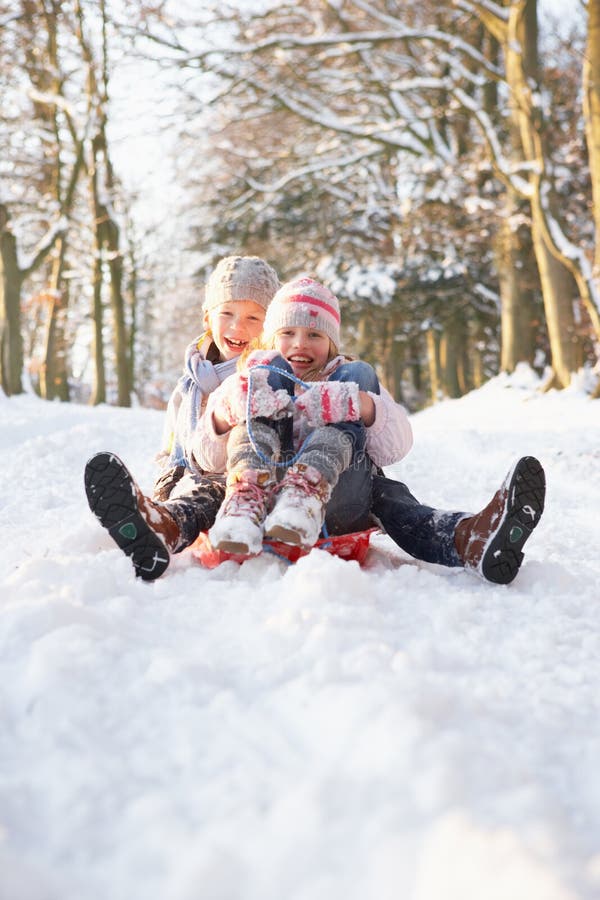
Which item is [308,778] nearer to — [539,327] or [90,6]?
[539,327]

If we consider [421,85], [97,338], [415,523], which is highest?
[421,85]

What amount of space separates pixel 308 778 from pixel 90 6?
14.6m

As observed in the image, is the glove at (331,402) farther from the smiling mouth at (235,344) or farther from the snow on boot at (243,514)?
the smiling mouth at (235,344)

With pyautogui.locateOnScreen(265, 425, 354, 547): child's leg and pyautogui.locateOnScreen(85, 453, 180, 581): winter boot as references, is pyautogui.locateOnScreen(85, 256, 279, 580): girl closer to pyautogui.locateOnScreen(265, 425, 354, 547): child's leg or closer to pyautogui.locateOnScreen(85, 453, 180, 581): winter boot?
pyautogui.locateOnScreen(85, 453, 180, 581): winter boot

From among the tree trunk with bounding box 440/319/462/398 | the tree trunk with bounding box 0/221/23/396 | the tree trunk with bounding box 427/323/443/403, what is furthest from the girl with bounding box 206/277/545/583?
the tree trunk with bounding box 427/323/443/403

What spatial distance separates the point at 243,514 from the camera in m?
1.96

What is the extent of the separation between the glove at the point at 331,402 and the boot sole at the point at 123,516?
24.5 inches

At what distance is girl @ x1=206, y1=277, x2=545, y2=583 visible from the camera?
2014mm

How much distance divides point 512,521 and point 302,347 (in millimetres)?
1002

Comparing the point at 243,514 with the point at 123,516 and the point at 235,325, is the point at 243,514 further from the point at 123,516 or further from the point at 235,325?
the point at 235,325

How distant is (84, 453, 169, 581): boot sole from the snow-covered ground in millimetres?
60

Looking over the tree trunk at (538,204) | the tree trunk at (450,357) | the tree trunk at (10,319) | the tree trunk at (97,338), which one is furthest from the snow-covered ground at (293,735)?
the tree trunk at (450,357)

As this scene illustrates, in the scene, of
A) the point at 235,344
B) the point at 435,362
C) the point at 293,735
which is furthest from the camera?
the point at 435,362

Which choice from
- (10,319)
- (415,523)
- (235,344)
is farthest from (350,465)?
(10,319)
